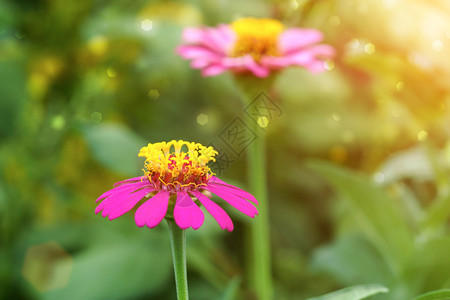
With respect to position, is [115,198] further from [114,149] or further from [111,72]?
[111,72]

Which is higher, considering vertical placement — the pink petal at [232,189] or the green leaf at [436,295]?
the pink petal at [232,189]

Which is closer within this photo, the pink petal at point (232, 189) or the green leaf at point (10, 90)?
the pink petal at point (232, 189)

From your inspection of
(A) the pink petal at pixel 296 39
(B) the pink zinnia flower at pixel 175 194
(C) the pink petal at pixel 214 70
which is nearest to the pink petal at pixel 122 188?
(B) the pink zinnia flower at pixel 175 194

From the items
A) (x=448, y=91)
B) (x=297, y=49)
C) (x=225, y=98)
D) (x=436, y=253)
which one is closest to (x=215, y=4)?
(x=225, y=98)

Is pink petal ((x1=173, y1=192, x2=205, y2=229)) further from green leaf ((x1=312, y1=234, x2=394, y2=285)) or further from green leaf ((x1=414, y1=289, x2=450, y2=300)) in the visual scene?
green leaf ((x1=312, y1=234, x2=394, y2=285))

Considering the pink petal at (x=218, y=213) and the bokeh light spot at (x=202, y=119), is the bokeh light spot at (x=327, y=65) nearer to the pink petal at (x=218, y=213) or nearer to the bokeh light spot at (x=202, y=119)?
the bokeh light spot at (x=202, y=119)

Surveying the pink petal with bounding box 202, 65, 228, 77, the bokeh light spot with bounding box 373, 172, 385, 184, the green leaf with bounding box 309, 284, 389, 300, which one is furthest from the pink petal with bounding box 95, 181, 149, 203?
the bokeh light spot with bounding box 373, 172, 385, 184

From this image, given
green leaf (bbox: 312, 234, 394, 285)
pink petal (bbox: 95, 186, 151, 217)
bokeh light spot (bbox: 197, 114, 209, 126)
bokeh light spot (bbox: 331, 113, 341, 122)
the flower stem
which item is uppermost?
bokeh light spot (bbox: 197, 114, 209, 126)

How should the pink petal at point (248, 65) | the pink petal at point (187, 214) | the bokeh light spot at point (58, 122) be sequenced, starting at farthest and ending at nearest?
the bokeh light spot at point (58, 122)
the pink petal at point (248, 65)
the pink petal at point (187, 214)

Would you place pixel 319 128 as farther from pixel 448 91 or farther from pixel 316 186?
pixel 448 91
